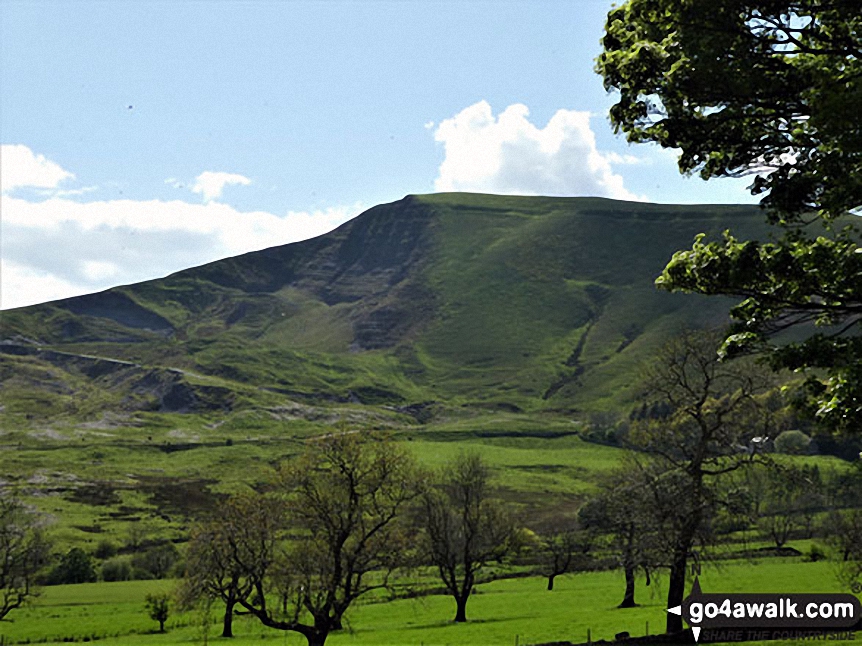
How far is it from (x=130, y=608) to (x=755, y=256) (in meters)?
101

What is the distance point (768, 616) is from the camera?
38.8 m


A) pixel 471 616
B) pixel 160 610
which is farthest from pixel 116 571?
pixel 471 616

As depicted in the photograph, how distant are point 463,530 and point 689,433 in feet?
141

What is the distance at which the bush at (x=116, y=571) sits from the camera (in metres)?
136

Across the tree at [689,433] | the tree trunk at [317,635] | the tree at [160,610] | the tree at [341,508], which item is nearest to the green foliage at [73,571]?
the tree at [160,610]

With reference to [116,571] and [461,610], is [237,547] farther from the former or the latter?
[116,571]

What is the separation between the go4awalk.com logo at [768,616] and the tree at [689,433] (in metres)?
1.51

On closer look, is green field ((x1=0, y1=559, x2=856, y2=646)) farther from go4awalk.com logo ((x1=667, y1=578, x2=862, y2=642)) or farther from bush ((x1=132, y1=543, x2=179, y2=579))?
bush ((x1=132, y1=543, x2=179, y2=579))

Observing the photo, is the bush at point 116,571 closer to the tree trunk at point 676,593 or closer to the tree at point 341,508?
the tree at point 341,508

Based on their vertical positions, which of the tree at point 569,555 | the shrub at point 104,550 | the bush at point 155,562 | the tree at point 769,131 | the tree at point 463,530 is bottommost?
the shrub at point 104,550

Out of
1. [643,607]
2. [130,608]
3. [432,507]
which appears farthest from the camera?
[130,608]

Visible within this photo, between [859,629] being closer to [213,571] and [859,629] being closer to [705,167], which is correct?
[705,167]

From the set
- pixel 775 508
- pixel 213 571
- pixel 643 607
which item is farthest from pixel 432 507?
pixel 775 508

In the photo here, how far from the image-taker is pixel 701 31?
54.3ft
